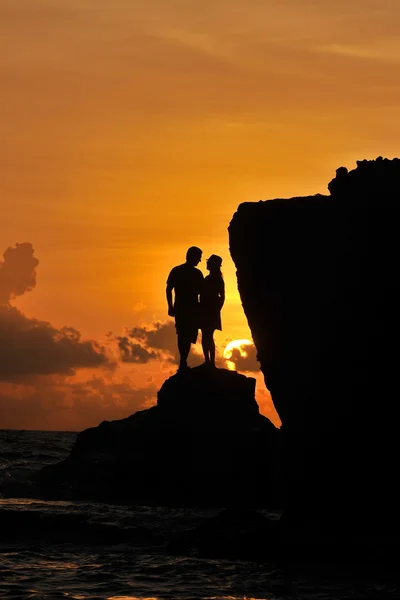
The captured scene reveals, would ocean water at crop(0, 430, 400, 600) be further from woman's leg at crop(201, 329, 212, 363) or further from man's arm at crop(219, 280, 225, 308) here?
man's arm at crop(219, 280, 225, 308)

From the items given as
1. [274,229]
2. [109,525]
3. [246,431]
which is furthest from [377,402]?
[246,431]

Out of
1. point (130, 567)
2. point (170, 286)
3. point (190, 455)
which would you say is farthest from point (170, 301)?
point (130, 567)

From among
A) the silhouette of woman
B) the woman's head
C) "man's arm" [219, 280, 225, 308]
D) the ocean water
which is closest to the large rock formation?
the ocean water

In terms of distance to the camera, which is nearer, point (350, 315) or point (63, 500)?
point (350, 315)

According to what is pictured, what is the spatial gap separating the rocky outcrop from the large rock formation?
6142 mm

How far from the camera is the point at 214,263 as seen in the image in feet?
74.4

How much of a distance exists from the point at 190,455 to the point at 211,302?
3685 mm

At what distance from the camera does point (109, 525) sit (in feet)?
55.2

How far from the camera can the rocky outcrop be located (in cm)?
2130

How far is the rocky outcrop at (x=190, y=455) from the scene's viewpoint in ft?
69.9

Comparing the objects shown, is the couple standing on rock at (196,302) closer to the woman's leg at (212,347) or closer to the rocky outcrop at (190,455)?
the woman's leg at (212,347)

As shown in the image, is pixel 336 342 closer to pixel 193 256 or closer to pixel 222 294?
pixel 193 256

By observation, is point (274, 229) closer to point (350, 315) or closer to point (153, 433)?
point (350, 315)

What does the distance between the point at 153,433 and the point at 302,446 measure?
7566mm
